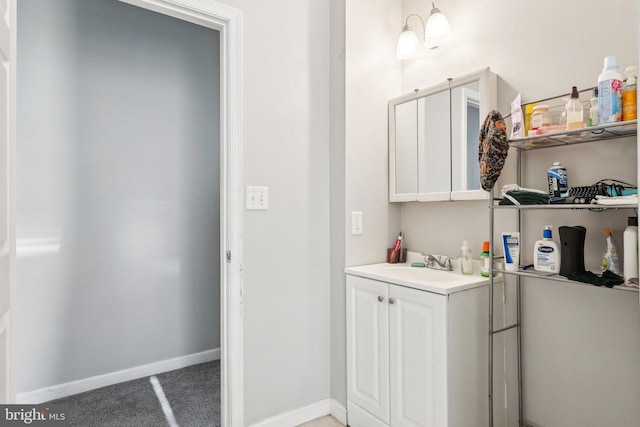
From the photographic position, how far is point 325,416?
2031mm

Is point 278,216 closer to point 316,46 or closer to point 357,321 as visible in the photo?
point 357,321

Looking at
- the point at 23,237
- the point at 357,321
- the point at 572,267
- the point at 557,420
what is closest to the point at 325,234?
the point at 357,321

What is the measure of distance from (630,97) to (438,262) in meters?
1.07

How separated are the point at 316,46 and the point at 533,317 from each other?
176 cm

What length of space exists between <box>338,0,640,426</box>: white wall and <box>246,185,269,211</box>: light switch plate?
0.45m

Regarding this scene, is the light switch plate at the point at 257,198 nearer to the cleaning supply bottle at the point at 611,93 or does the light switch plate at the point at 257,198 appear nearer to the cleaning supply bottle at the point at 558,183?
the cleaning supply bottle at the point at 558,183

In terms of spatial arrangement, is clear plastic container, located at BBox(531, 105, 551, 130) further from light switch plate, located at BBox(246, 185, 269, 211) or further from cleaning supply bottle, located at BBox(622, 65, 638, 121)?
light switch plate, located at BBox(246, 185, 269, 211)

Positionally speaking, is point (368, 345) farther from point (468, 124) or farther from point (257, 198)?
point (468, 124)

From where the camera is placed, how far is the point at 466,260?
5.87 ft

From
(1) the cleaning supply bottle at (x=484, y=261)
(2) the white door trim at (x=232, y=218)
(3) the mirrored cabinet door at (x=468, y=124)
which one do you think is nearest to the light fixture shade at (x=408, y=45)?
(3) the mirrored cabinet door at (x=468, y=124)

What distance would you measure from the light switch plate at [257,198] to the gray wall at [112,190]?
109 cm

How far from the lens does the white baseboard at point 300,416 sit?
6.11ft

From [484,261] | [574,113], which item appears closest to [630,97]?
[574,113]

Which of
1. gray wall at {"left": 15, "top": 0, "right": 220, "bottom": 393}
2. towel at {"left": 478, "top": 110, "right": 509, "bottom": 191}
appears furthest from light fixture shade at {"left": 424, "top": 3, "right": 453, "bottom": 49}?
gray wall at {"left": 15, "top": 0, "right": 220, "bottom": 393}
